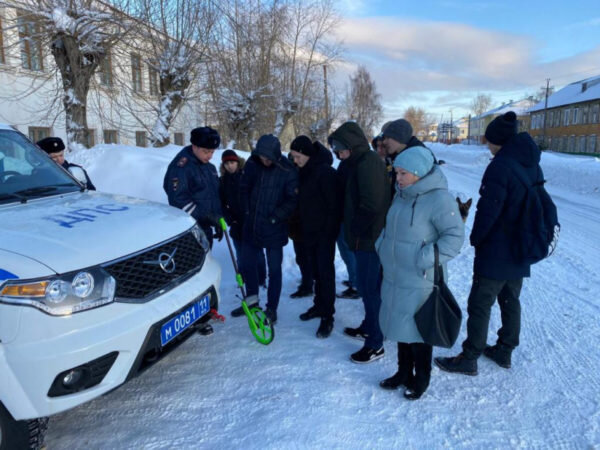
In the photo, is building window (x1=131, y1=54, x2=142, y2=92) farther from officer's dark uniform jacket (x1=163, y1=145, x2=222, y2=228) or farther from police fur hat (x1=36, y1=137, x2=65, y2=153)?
officer's dark uniform jacket (x1=163, y1=145, x2=222, y2=228)

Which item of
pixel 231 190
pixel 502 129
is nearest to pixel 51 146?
pixel 231 190

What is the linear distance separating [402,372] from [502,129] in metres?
2.02

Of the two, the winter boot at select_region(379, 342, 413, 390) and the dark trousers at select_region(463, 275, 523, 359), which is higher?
the dark trousers at select_region(463, 275, 523, 359)

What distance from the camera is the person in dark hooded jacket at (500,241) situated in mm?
3000

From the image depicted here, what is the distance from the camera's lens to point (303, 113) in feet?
87.3

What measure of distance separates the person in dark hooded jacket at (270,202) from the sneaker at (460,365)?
171cm

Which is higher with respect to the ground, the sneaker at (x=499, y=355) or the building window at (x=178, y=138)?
the building window at (x=178, y=138)

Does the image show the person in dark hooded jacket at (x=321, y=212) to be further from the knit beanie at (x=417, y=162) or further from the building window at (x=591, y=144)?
the building window at (x=591, y=144)

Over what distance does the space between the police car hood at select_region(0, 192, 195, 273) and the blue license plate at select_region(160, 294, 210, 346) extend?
1.69 feet

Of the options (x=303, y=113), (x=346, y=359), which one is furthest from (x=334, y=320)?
(x=303, y=113)

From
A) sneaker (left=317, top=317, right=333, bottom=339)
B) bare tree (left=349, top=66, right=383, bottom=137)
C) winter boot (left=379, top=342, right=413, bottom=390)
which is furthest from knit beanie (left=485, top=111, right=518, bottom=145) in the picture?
bare tree (left=349, top=66, right=383, bottom=137)

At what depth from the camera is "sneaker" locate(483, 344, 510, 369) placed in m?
3.36

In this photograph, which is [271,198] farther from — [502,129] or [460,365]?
[460,365]

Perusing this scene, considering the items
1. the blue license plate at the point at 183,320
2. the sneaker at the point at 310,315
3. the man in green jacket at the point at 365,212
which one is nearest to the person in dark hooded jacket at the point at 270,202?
the sneaker at the point at 310,315
